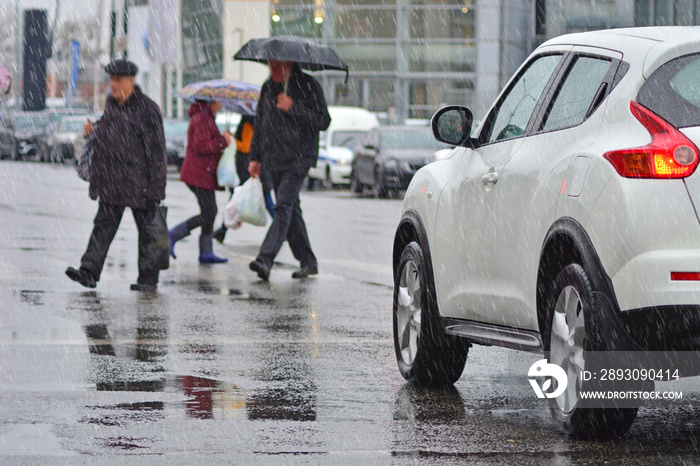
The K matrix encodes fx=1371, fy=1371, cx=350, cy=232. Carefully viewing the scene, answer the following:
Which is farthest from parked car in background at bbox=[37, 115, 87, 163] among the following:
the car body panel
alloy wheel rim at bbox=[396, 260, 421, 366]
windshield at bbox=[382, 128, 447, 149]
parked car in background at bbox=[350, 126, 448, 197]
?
the car body panel

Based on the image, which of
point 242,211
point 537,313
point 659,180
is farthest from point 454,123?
point 242,211

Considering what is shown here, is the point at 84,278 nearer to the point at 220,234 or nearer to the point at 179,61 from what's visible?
the point at 220,234

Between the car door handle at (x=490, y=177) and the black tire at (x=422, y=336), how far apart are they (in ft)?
2.48

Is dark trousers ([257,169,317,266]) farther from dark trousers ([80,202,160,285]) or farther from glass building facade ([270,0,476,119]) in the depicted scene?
glass building facade ([270,0,476,119])

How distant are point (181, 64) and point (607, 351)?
196ft

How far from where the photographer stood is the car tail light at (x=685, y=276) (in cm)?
486

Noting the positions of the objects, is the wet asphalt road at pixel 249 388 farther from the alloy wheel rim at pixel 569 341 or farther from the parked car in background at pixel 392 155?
the parked car in background at pixel 392 155

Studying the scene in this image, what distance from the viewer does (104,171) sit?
1120cm

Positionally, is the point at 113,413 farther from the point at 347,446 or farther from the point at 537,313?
the point at 537,313

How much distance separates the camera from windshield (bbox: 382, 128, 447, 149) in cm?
2977

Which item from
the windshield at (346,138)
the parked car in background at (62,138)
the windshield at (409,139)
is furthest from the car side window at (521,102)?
the parked car in background at (62,138)

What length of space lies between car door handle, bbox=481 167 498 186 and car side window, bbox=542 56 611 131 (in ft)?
1.11

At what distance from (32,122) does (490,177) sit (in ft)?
166

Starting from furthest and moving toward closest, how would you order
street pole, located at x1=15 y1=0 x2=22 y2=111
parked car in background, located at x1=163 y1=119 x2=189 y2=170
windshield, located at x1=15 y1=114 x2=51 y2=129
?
1. street pole, located at x1=15 y1=0 x2=22 y2=111
2. windshield, located at x1=15 y1=114 x2=51 y2=129
3. parked car in background, located at x1=163 y1=119 x2=189 y2=170
